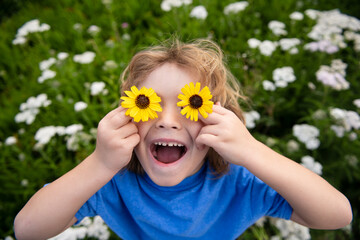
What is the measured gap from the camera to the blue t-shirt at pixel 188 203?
103 cm

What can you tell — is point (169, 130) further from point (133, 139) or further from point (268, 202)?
point (268, 202)

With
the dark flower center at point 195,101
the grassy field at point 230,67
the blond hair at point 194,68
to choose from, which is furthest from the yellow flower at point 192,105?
the grassy field at point 230,67

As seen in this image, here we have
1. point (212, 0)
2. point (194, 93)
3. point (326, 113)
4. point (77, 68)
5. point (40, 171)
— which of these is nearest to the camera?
point (194, 93)

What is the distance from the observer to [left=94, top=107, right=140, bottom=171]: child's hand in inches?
32.2

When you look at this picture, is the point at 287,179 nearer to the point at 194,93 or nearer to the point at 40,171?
the point at 194,93

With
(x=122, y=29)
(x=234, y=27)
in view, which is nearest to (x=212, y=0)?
(x=234, y=27)

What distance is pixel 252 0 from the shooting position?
9.56ft

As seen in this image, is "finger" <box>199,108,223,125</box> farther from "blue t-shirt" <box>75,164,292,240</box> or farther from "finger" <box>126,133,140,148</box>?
"blue t-shirt" <box>75,164,292,240</box>

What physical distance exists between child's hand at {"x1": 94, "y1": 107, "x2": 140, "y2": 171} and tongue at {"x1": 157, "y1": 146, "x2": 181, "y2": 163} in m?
0.18

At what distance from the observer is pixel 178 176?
908 millimetres

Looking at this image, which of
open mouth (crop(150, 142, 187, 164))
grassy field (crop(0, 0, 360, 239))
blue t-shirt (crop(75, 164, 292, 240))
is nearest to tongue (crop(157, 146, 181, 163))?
open mouth (crop(150, 142, 187, 164))

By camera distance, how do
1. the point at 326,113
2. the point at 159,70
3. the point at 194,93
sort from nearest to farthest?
the point at 194,93 → the point at 159,70 → the point at 326,113

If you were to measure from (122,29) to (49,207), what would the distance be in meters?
2.33

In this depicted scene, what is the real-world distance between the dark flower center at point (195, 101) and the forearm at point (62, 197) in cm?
34
